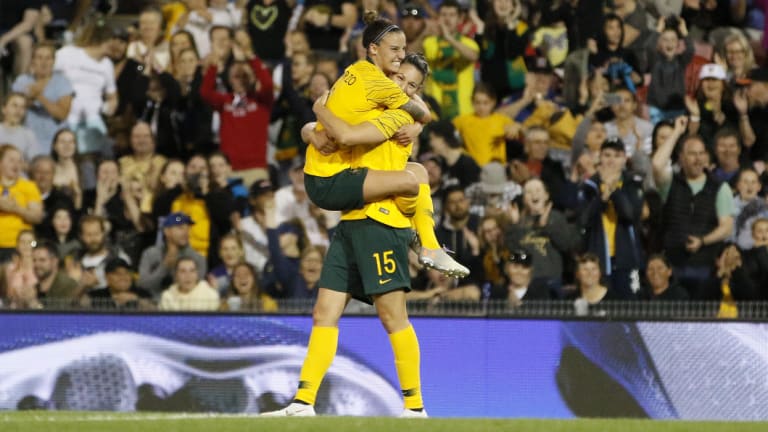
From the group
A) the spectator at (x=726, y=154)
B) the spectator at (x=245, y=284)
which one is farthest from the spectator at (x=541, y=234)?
the spectator at (x=245, y=284)

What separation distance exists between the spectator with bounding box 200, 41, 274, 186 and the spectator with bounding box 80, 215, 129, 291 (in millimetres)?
1668

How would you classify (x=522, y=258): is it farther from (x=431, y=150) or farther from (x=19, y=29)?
(x=19, y=29)

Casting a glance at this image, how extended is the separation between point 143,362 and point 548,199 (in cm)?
416

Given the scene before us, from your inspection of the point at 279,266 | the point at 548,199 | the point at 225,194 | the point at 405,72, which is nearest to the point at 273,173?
the point at 225,194

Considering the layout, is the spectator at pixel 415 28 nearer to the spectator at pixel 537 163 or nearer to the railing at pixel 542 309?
the spectator at pixel 537 163

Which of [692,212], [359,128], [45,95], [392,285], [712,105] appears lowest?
[692,212]

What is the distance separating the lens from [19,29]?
17.7 metres

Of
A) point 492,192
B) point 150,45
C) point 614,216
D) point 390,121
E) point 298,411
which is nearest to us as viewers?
point 298,411

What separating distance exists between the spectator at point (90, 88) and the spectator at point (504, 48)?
4.19 metres

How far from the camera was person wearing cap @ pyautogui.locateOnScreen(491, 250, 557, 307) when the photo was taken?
12711 millimetres

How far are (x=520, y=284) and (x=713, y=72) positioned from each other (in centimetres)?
334

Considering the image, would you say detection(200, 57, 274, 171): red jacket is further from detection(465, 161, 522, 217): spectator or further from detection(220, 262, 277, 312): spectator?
detection(465, 161, 522, 217): spectator

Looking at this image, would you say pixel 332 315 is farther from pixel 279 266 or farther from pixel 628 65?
pixel 628 65

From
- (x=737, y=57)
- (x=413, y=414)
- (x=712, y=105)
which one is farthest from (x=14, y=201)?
(x=413, y=414)
